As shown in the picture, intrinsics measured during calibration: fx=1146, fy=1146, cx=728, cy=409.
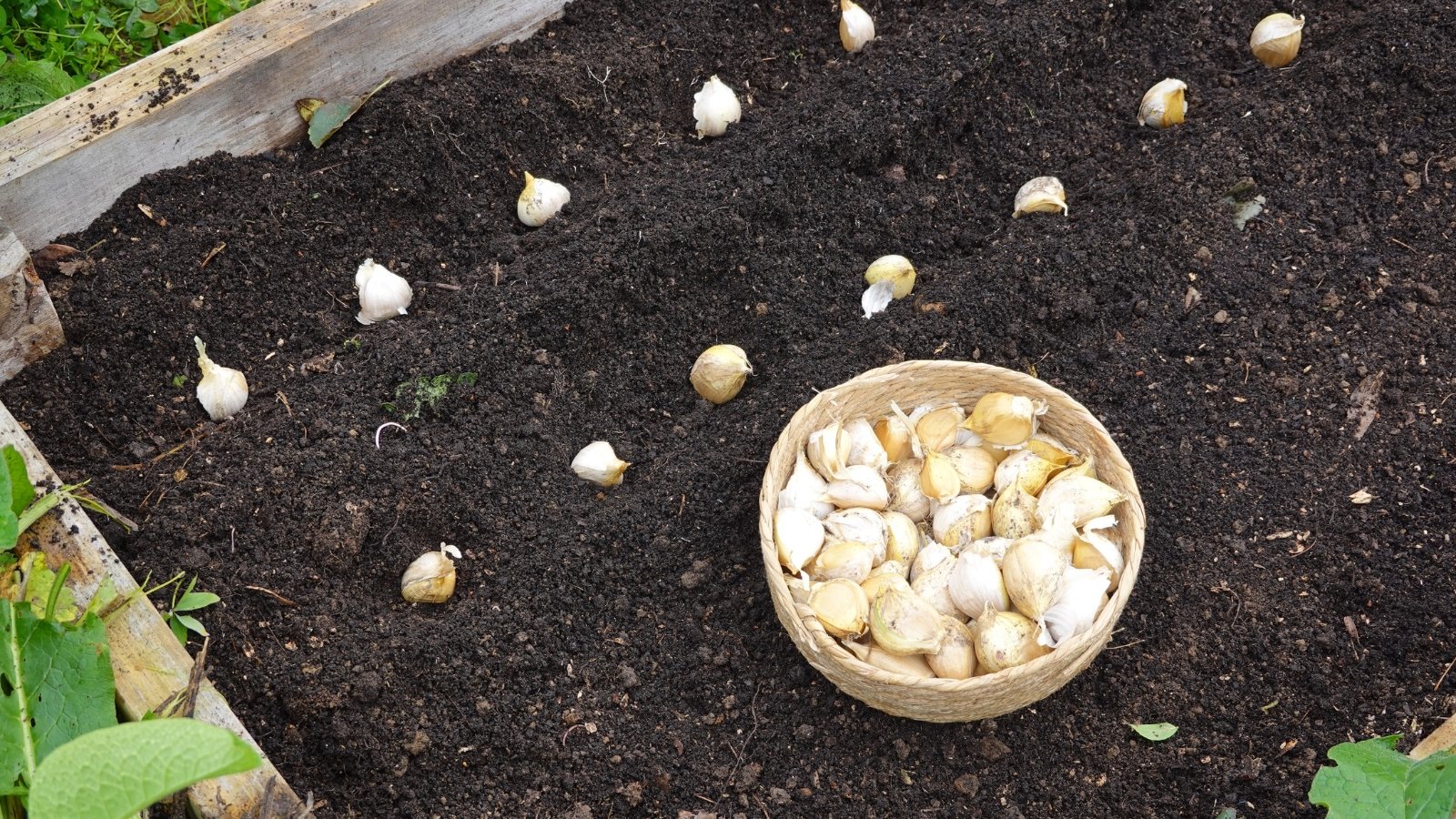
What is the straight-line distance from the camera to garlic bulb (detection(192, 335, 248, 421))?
248 cm

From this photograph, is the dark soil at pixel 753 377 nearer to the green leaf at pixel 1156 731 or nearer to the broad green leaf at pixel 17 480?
the green leaf at pixel 1156 731

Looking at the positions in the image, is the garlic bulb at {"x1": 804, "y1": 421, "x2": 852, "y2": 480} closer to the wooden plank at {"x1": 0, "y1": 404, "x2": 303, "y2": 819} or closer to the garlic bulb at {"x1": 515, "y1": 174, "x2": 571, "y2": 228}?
the garlic bulb at {"x1": 515, "y1": 174, "x2": 571, "y2": 228}

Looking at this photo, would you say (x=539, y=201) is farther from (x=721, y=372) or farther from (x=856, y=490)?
(x=856, y=490)

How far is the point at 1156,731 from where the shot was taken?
2.14 meters

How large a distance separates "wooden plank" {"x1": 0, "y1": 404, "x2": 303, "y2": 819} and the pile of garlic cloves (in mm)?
954

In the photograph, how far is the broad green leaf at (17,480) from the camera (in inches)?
72.7

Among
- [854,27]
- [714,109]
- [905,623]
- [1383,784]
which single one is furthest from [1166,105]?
[1383,784]

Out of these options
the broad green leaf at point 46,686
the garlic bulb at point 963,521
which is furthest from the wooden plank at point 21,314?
the garlic bulb at point 963,521

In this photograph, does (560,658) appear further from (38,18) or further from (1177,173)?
(38,18)

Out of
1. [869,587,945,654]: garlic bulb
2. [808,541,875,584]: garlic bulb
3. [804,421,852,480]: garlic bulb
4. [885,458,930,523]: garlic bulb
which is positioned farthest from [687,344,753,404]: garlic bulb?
[869,587,945,654]: garlic bulb

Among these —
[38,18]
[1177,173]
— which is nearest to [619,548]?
[1177,173]

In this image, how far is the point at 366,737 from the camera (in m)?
2.10

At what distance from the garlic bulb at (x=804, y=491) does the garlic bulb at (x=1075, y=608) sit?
482 mm

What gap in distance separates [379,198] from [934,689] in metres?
1.79
